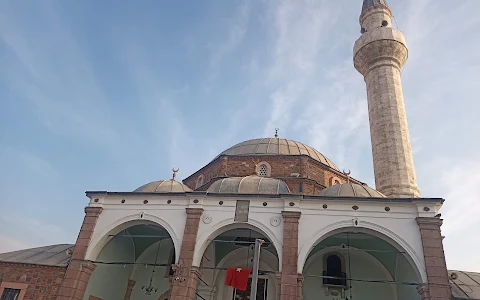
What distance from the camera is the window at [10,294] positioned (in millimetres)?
12490

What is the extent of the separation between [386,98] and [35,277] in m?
17.2

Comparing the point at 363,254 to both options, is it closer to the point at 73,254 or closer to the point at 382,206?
the point at 382,206

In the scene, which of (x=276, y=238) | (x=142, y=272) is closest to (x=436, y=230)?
(x=276, y=238)

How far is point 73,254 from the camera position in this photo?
12.4 metres

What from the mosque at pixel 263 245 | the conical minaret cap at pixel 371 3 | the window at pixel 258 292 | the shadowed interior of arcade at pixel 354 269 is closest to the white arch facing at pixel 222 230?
the mosque at pixel 263 245

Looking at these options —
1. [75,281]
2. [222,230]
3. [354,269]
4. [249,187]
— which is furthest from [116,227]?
[354,269]

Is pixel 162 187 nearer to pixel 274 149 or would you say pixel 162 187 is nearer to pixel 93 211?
pixel 93 211

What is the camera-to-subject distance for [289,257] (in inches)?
426

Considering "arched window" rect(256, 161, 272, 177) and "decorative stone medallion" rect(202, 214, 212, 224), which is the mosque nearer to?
"decorative stone medallion" rect(202, 214, 212, 224)

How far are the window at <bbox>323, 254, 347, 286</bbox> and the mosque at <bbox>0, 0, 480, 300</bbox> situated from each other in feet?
0.12

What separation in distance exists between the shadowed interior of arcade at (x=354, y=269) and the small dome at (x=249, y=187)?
262 cm

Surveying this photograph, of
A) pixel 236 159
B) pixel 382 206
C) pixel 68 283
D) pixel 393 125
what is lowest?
pixel 68 283

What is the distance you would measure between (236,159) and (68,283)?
367 inches

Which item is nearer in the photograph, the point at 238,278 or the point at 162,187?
the point at 238,278
